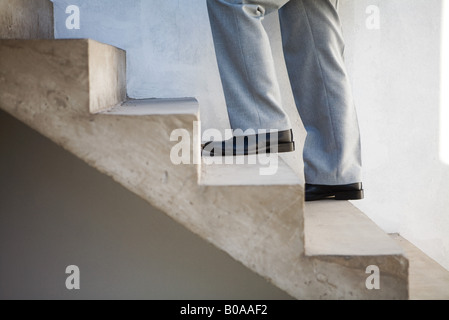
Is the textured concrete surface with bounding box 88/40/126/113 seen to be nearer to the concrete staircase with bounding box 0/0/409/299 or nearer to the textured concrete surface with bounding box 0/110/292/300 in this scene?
the concrete staircase with bounding box 0/0/409/299

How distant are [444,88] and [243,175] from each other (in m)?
1.11

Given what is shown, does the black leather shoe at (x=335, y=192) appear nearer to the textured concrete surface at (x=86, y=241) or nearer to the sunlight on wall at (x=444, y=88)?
the textured concrete surface at (x=86, y=241)

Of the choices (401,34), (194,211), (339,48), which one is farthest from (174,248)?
(401,34)

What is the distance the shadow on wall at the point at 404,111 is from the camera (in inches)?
74.4

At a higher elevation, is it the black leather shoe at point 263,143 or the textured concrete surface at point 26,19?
the textured concrete surface at point 26,19

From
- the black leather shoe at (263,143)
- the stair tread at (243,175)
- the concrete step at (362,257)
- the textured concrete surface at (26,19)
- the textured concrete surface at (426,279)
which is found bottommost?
the textured concrete surface at (426,279)

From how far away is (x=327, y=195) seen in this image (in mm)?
1535

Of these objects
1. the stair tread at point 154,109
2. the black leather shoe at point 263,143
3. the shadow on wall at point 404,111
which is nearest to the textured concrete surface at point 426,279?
the shadow on wall at point 404,111

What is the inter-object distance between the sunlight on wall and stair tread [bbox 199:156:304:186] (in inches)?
35.1

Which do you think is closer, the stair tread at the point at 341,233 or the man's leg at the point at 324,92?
the stair tread at the point at 341,233

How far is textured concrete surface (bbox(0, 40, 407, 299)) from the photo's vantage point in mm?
1067

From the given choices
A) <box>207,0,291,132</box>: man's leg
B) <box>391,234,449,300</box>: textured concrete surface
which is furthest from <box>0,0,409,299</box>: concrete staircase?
<box>391,234,449,300</box>: textured concrete surface

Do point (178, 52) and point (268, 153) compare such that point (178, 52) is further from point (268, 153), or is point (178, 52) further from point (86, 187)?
point (86, 187)

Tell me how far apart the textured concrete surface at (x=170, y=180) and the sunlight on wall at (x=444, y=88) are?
104 centimetres
